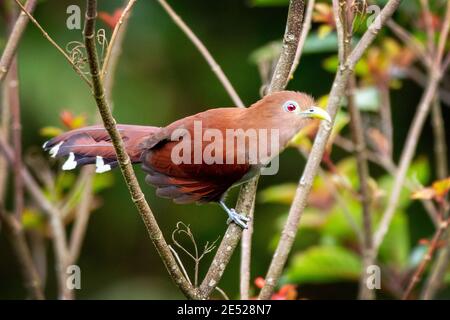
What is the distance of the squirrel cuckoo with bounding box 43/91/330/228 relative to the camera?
2164mm

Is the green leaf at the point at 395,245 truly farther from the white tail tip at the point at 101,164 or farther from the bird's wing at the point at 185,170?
the white tail tip at the point at 101,164

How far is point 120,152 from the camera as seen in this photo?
1721 mm

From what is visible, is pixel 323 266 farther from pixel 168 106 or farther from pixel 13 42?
pixel 168 106

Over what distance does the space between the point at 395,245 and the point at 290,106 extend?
5.58 feet

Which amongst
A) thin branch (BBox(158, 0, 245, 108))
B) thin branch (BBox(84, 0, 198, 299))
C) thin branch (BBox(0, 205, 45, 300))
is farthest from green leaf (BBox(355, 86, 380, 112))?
thin branch (BBox(84, 0, 198, 299))

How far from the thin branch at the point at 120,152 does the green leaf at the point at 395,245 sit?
1.89m

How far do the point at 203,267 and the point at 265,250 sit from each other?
0.48 m

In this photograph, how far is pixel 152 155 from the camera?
7.71ft

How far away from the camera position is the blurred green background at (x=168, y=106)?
5.11 meters

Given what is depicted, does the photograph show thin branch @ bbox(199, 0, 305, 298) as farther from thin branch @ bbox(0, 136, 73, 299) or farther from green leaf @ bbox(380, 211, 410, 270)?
green leaf @ bbox(380, 211, 410, 270)

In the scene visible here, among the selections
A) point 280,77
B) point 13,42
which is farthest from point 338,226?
point 13,42

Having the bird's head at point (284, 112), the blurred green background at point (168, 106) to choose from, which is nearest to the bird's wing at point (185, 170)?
the bird's head at point (284, 112)
